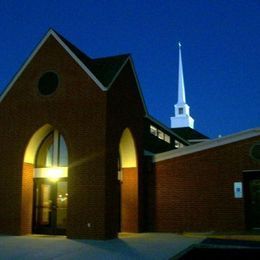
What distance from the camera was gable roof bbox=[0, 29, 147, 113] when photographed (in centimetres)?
1855

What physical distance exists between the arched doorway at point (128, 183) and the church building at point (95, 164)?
0.05 m

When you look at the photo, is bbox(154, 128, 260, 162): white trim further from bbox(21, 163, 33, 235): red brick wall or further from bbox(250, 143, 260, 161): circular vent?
bbox(21, 163, 33, 235): red brick wall

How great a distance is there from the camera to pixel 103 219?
17.1 m

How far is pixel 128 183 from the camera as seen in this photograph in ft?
67.8

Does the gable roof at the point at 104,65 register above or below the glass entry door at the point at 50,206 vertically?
above

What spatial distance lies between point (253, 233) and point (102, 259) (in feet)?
26.9

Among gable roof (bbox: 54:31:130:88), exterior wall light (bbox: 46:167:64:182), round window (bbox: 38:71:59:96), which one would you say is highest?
gable roof (bbox: 54:31:130:88)

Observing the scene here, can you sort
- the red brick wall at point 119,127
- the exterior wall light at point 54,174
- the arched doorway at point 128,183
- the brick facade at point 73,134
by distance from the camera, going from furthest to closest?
the arched doorway at point 128,183
the exterior wall light at point 54,174
the red brick wall at point 119,127
the brick facade at point 73,134

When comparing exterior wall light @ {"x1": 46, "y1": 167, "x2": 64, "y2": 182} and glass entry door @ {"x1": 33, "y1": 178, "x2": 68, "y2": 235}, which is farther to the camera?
exterior wall light @ {"x1": 46, "y1": 167, "x2": 64, "y2": 182}

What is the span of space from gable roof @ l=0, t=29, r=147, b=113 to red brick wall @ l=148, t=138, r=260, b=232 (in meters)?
4.80

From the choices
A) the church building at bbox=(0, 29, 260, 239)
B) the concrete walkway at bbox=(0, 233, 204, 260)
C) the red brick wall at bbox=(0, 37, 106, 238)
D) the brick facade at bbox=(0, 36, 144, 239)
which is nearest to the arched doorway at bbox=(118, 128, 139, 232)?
the church building at bbox=(0, 29, 260, 239)

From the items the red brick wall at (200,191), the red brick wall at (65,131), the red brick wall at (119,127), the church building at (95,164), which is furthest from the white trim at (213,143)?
the red brick wall at (65,131)

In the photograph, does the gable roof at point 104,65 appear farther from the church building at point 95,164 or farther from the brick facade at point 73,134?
the brick facade at point 73,134

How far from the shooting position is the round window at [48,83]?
19.2m
